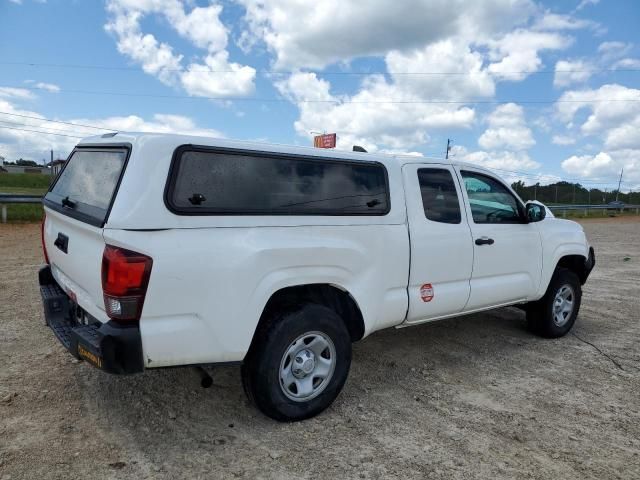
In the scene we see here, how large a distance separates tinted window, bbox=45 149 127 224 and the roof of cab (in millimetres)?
101

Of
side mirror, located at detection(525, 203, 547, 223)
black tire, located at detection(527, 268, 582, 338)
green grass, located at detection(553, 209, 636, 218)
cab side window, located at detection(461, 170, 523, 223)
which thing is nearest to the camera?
cab side window, located at detection(461, 170, 523, 223)

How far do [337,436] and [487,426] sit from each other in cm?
105

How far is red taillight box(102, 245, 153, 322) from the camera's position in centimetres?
260

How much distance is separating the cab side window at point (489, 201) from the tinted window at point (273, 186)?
1.12 metres

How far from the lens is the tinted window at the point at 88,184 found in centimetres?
291

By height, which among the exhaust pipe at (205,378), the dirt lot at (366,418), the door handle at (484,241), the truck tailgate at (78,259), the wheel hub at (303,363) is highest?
the door handle at (484,241)

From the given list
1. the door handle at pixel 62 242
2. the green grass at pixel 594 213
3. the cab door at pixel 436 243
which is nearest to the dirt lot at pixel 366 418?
Result: the cab door at pixel 436 243

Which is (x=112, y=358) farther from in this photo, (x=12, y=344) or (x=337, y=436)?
(x=12, y=344)

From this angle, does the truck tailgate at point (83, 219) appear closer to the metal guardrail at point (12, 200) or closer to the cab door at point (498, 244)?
the cab door at point (498, 244)

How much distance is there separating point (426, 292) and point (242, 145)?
1.91 metres

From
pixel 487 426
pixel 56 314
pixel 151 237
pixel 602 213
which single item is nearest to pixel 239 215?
pixel 151 237

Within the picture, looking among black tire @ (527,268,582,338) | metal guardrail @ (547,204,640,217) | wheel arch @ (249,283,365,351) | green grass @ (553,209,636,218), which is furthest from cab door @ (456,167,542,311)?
green grass @ (553,209,636,218)

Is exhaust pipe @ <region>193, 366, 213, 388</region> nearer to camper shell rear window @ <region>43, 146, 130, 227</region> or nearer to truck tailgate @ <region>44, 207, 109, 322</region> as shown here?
truck tailgate @ <region>44, 207, 109, 322</region>

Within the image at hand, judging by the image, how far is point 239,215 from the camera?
117 inches
